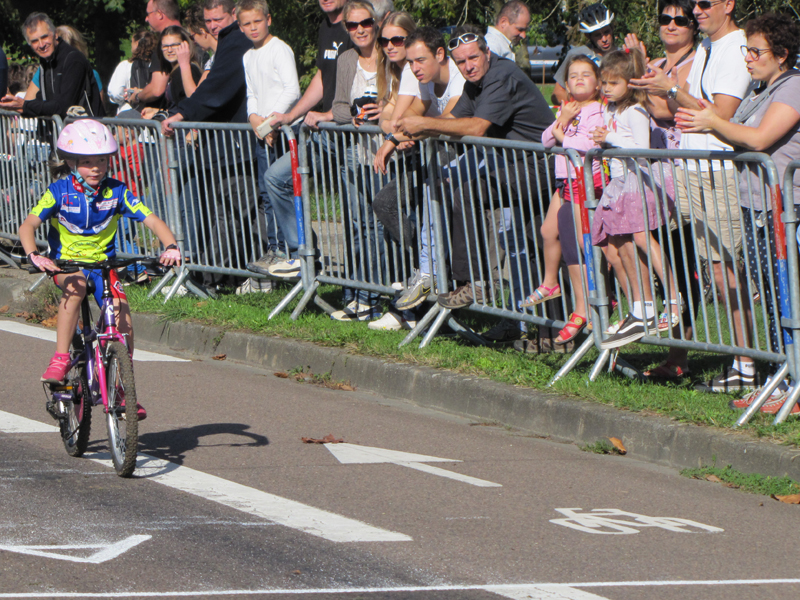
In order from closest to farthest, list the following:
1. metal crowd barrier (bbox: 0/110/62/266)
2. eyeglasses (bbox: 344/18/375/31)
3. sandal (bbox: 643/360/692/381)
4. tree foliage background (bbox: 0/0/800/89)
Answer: sandal (bbox: 643/360/692/381)
eyeglasses (bbox: 344/18/375/31)
metal crowd barrier (bbox: 0/110/62/266)
tree foliage background (bbox: 0/0/800/89)

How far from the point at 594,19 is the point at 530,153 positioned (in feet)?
8.10

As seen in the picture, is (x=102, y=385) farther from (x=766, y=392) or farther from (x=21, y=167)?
(x=21, y=167)

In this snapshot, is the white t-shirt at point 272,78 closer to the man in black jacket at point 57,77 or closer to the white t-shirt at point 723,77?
the man in black jacket at point 57,77

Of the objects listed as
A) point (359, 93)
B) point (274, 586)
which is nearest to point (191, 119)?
point (359, 93)

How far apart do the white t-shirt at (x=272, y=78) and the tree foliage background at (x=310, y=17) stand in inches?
365

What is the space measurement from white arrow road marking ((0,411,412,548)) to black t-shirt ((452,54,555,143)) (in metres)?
3.48

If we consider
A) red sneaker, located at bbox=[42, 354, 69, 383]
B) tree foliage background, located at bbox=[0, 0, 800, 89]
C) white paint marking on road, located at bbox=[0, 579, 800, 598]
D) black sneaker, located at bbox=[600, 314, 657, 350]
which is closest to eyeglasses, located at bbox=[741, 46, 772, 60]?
black sneaker, located at bbox=[600, 314, 657, 350]

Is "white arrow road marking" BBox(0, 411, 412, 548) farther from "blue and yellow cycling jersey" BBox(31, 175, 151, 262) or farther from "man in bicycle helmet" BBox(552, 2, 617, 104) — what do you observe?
"man in bicycle helmet" BBox(552, 2, 617, 104)

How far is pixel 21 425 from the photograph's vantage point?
689 centimetres

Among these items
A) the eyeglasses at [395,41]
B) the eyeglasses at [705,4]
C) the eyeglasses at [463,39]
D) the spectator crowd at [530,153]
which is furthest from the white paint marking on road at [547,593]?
the eyeglasses at [395,41]

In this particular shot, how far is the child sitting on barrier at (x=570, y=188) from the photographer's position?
24.8ft

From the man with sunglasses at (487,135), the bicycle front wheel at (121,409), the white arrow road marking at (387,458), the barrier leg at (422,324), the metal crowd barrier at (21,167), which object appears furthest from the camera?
the metal crowd barrier at (21,167)

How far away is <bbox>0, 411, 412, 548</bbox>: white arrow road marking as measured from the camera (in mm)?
4992

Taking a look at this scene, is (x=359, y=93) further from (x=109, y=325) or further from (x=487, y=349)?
(x=109, y=325)
